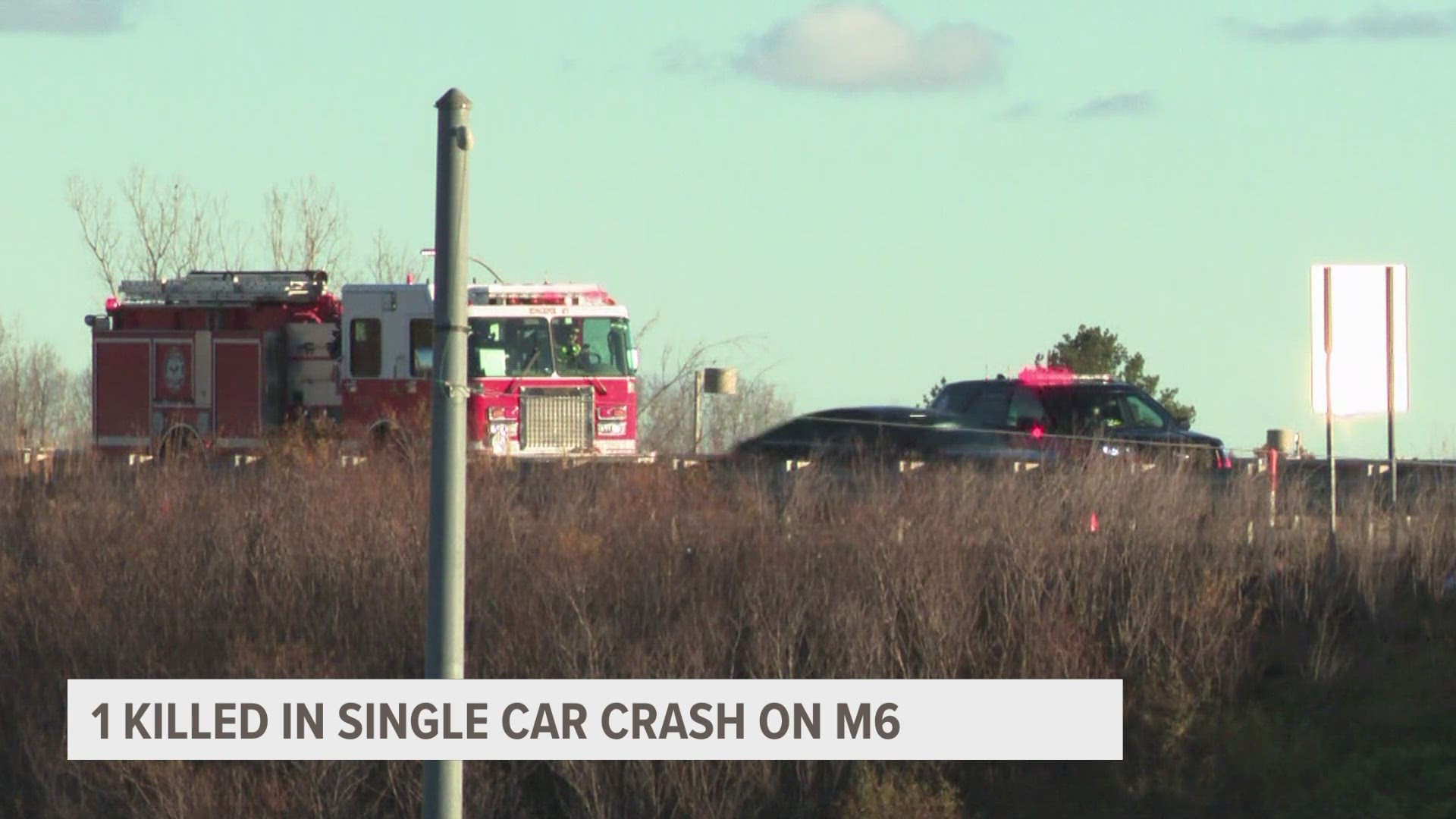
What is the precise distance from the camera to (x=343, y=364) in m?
31.7

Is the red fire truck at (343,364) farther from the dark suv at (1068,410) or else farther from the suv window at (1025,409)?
the suv window at (1025,409)

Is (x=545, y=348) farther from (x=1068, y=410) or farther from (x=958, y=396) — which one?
(x=1068, y=410)

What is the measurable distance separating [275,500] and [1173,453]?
11905 mm

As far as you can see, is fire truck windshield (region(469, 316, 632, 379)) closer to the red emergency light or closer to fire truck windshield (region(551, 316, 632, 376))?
fire truck windshield (region(551, 316, 632, 376))

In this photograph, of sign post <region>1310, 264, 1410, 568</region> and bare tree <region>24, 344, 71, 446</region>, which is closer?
sign post <region>1310, 264, 1410, 568</region>

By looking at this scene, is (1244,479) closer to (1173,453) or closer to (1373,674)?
(1173,453)

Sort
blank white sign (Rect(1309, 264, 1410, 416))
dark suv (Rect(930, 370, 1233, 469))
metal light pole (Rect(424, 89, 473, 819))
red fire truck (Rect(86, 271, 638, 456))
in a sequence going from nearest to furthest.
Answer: metal light pole (Rect(424, 89, 473, 819)) < blank white sign (Rect(1309, 264, 1410, 416)) < dark suv (Rect(930, 370, 1233, 469)) < red fire truck (Rect(86, 271, 638, 456))

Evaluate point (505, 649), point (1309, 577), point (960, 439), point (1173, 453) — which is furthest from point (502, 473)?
point (1309, 577)

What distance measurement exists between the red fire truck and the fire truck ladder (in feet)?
0.09

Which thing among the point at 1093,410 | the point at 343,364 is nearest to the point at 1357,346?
the point at 1093,410

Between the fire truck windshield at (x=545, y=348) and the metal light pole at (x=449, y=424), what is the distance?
19058 mm

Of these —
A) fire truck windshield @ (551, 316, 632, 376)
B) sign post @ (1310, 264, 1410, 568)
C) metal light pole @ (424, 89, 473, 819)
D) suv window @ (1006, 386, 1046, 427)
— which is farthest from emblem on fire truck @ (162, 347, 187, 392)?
metal light pole @ (424, 89, 473, 819)
